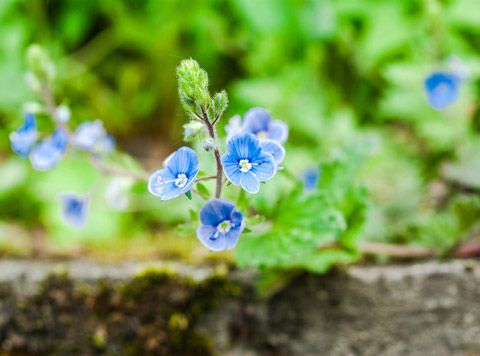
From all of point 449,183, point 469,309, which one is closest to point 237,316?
point 469,309

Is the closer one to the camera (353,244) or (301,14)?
(353,244)

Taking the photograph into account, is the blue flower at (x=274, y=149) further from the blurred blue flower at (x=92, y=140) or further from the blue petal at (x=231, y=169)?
the blurred blue flower at (x=92, y=140)

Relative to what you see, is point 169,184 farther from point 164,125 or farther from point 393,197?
point 164,125

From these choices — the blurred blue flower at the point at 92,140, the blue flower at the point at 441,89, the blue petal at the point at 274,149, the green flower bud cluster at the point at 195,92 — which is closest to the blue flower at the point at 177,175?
the green flower bud cluster at the point at 195,92

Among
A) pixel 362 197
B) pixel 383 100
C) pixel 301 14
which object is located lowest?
pixel 362 197

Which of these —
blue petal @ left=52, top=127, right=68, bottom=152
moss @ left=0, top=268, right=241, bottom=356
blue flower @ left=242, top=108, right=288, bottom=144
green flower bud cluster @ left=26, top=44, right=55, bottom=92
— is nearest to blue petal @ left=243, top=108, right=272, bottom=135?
blue flower @ left=242, top=108, right=288, bottom=144
